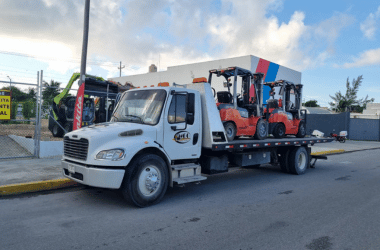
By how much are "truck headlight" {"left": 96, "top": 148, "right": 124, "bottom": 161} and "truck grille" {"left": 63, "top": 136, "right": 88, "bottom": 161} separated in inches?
14.2

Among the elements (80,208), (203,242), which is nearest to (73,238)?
(80,208)

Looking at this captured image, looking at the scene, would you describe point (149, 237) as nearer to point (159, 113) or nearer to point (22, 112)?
point (159, 113)

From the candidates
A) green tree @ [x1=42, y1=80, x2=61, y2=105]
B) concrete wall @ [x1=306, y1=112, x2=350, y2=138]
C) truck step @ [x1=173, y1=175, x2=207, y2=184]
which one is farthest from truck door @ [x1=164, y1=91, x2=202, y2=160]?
concrete wall @ [x1=306, y1=112, x2=350, y2=138]

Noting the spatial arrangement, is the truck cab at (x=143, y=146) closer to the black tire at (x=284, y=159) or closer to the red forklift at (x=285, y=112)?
the black tire at (x=284, y=159)

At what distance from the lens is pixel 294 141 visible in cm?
948

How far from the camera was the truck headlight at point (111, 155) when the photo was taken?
206 inches

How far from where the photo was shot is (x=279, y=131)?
34.0ft

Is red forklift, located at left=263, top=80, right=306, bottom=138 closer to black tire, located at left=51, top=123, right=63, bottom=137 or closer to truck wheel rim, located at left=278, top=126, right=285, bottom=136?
truck wheel rim, located at left=278, top=126, right=285, bottom=136

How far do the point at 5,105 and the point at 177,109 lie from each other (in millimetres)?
6420

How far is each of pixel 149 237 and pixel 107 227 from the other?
76 centimetres

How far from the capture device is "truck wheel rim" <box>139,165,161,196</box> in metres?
5.55

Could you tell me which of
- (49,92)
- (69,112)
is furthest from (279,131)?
(49,92)

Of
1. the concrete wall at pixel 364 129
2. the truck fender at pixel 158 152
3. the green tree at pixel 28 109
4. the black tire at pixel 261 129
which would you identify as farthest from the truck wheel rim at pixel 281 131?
the concrete wall at pixel 364 129

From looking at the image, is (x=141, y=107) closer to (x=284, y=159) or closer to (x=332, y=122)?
(x=284, y=159)
